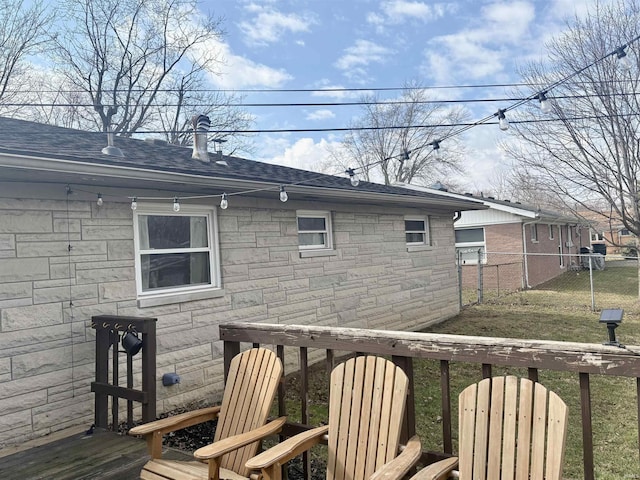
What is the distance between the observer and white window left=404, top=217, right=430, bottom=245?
962 centimetres

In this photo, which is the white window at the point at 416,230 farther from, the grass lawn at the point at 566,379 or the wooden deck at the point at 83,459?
the wooden deck at the point at 83,459

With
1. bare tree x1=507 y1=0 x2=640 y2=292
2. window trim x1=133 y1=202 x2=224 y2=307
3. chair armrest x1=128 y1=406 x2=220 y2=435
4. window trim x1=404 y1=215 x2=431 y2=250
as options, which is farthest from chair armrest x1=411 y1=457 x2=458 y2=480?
bare tree x1=507 y1=0 x2=640 y2=292

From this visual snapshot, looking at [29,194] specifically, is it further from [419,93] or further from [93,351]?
[419,93]

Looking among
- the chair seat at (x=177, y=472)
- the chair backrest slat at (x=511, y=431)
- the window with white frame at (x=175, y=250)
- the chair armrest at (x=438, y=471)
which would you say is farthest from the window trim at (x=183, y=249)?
the chair backrest slat at (x=511, y=431)

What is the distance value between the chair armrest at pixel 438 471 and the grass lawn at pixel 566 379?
71.3 inches

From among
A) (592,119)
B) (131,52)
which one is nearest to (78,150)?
(592,119)

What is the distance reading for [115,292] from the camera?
469cm

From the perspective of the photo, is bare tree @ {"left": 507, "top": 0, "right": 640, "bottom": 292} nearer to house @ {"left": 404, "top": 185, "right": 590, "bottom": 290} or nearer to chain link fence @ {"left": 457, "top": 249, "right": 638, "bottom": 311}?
chain link fence @ {"left": 457, "top": 249, "right": 638, "bottom": 311}

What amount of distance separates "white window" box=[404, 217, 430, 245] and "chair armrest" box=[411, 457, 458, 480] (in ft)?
24.1

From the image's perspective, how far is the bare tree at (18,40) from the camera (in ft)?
47.5

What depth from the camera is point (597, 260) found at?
72.7 feet

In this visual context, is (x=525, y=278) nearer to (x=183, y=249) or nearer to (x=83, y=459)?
(x=183, y=249)

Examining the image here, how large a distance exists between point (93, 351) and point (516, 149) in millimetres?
11170

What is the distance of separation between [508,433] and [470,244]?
1628 centimetres
